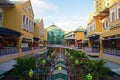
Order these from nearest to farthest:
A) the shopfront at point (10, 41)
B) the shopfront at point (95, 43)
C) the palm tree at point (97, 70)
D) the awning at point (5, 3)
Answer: the palm tree at point (97, 70)
the shopfront at point (10, 41)
the awning at point (5, 3)
the shopfront at point (95, 43)

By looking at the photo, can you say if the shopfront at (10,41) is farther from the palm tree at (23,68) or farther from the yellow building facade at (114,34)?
the yellow building facade at (114,34)

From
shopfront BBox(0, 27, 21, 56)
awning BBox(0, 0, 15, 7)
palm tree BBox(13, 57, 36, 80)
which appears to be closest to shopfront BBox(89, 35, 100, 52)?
shopfront BBox(0, 27, 21, 56)

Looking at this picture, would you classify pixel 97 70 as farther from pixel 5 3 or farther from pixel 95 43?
pixel 95 43

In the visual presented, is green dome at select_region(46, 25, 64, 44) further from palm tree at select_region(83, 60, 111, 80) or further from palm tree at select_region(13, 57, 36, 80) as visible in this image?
palm tree at select_region(83, 60, 111, 80)

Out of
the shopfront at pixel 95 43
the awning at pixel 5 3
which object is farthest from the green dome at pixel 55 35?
the awning at pixel 5 3

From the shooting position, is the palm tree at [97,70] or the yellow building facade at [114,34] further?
the yellow building facade at [114,34]

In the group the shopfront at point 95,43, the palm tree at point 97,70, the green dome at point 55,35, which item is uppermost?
the green dome at point 55,35

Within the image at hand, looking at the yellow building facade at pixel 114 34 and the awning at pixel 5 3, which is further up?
the awning at pixel 5 3

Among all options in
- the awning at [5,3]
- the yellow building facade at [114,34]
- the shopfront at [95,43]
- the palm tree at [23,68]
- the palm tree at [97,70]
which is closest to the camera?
the palm tree at [23,68]

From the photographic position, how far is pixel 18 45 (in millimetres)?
30078

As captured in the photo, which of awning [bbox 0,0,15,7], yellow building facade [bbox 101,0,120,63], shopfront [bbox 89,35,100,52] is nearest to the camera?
yellow building facade [bbox 101,0,120,63]

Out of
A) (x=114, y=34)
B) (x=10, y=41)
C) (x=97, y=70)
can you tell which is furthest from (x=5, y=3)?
(x=97, y=70)

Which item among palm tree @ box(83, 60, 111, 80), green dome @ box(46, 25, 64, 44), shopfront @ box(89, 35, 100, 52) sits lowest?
palm tree @ box(83, 60, 111, 80)

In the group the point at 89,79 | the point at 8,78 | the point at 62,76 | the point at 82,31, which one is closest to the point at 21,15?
the point at 8,78
